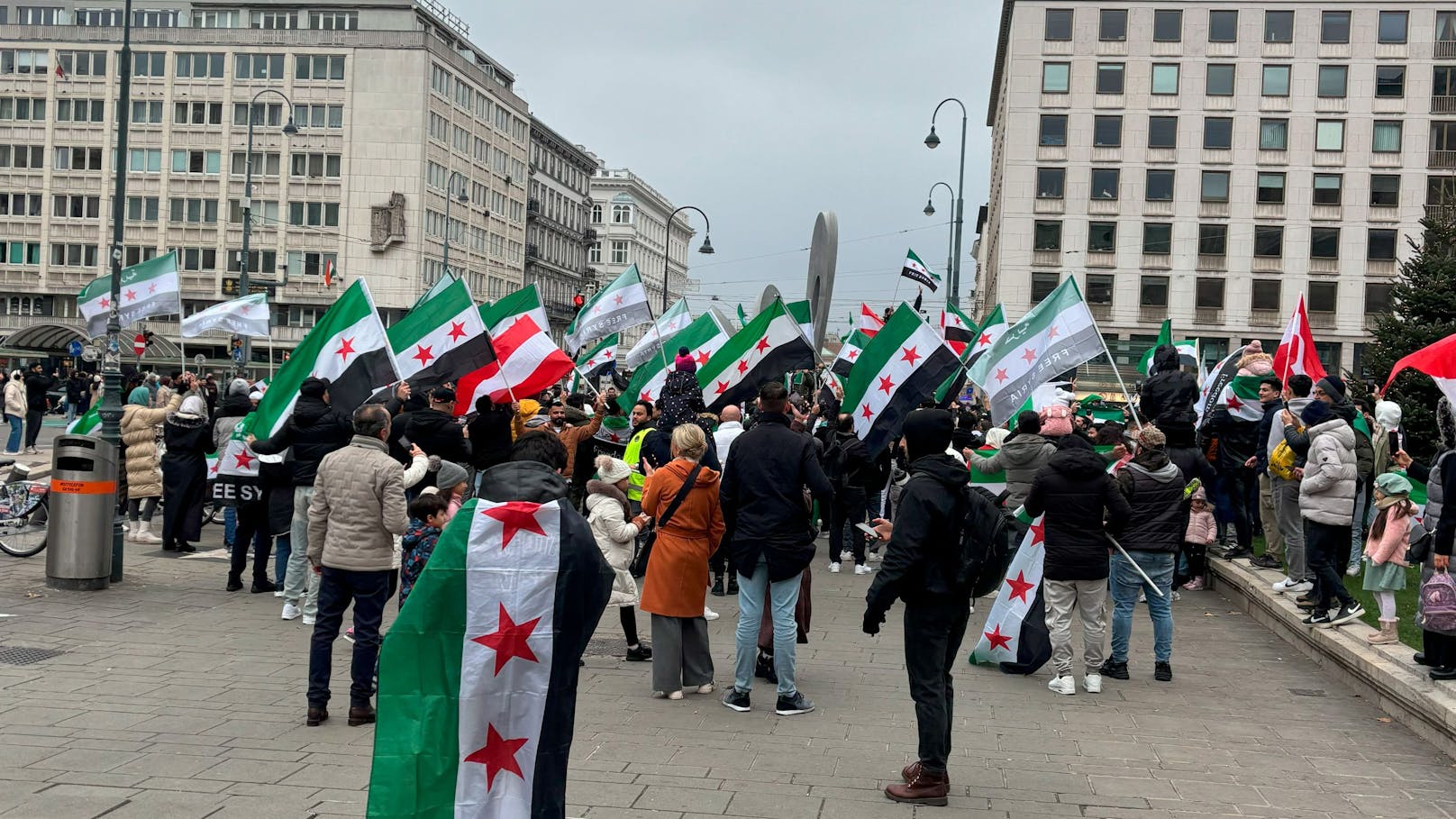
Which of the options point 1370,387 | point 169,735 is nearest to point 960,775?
point 169,735

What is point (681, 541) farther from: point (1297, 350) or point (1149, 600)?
point (1297, 350)

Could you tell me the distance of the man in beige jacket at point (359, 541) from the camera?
299 inches

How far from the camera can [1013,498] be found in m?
11.1

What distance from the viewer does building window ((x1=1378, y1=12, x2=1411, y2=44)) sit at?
2648 inches

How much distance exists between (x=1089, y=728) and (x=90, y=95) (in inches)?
3344

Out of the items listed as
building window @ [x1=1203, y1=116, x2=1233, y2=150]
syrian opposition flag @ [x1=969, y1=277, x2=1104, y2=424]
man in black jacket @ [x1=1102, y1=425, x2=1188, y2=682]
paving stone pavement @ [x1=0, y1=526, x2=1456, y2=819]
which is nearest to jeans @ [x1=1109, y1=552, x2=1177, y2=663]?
man in black jacket @ [x1=1102, y1=425, x2=1188, y2=682]

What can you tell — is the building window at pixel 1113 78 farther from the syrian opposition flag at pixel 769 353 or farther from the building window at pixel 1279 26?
the syrian opposition flag at pixel 769 353

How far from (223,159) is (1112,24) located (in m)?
50.3

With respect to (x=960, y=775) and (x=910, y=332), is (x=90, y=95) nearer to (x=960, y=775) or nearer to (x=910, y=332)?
(x=910, y=332)

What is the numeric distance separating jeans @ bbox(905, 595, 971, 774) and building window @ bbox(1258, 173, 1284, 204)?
225 feet

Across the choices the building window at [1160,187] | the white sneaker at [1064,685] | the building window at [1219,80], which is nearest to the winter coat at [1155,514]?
the white sneaker at [1064,685]

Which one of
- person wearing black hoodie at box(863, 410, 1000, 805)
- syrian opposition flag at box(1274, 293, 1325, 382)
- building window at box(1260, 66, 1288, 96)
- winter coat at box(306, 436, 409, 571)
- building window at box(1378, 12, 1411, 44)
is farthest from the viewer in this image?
building window at box(1260, 66, 1288, 96)

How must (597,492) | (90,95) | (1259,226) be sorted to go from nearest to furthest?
(597,492) → (1259,226) → (90,95)

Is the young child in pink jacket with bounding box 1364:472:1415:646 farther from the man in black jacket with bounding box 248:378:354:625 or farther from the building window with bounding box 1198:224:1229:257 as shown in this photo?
the building window with bounding box 1198:224:1229:257
